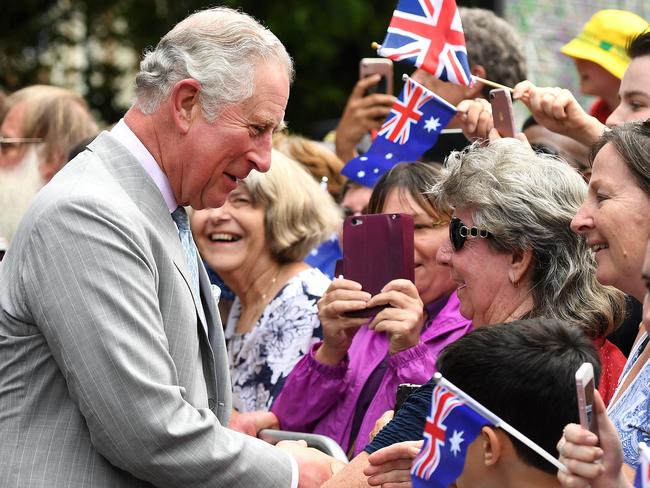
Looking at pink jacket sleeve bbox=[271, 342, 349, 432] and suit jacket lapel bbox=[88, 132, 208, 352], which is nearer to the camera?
suit jacket lapel bbox=[88, 132, 208, 352]

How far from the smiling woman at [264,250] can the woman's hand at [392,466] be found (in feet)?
6.68

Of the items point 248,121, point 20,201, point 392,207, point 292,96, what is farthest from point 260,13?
point 248,121

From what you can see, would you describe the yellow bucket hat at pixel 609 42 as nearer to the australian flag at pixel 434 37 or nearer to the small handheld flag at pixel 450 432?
the australian flag at pixel 434 37

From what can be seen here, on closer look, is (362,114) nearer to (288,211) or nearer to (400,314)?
(288,211)

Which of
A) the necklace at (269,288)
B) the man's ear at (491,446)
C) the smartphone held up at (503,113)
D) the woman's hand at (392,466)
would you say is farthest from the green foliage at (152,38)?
the man's ear at (491,446)

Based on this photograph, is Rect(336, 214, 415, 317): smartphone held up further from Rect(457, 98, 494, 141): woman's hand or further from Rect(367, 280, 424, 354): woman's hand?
Rect(457, 98, 494, 141): woman's hand

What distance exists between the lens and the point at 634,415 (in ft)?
9.35

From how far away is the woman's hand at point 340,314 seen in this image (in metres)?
4.05

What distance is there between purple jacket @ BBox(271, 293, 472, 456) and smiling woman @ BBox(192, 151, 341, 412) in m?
0.55

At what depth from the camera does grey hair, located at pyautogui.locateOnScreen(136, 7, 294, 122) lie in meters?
3.33

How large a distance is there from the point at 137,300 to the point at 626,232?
1.31 m

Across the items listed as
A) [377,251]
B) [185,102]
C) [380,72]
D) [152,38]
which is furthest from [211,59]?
[152,38]

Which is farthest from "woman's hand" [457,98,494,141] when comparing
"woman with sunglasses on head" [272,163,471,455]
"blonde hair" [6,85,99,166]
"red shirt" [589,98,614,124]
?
"blonde hair" [6,85,99,166]

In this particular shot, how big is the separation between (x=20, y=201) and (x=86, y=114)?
2.82 ft
